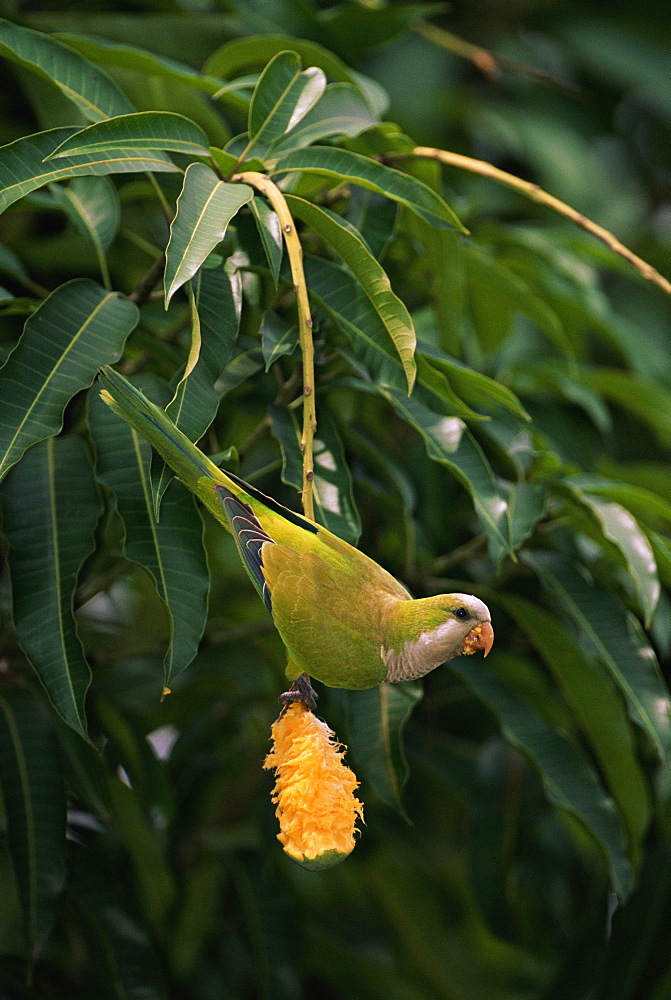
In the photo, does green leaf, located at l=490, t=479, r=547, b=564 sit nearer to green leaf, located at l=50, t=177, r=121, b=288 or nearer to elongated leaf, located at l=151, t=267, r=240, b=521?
elongated leaf, located at l=151, t=267, r=240, b=521

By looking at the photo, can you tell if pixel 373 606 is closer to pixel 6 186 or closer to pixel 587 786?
pixel 6 186

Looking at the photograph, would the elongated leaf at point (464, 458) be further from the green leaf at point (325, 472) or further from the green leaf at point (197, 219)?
the green leaf at point (197, 219)

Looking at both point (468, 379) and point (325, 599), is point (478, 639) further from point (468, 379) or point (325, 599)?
point (468, 379)

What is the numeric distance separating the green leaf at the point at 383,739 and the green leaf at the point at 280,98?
2.45 ft

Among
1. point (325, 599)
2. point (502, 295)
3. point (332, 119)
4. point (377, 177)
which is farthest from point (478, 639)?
point (502, 295)

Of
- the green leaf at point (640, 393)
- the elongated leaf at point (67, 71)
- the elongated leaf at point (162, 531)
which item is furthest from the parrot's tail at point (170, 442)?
the green leaf at point (640, 393)

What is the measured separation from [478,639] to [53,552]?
1.61ft

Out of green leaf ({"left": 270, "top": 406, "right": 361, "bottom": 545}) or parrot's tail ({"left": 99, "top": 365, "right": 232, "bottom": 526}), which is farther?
green leaf ({"left": 270, "top": 406, "right": 361, "bottom": 545})

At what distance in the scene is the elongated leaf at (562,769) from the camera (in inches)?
48.9

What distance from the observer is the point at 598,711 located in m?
1.38

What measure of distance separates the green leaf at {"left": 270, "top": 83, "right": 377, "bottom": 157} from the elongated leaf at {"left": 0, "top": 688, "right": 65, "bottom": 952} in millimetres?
880

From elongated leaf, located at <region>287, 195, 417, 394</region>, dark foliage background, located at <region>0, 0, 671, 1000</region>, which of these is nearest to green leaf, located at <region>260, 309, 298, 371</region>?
dark foliage background, located at <region>0, 0, 671, 1000</region>

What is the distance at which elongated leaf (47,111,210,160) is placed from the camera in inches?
34.8

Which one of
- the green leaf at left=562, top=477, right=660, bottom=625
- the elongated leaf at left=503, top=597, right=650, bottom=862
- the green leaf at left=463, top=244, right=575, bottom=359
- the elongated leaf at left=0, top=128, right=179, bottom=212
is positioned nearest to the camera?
the elongated leaf at left=0, top=128, right=179, bottom=212
